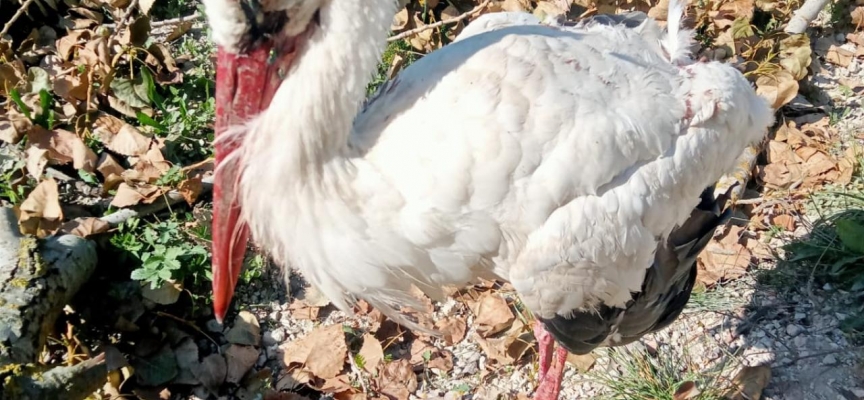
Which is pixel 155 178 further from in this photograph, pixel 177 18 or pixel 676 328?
pixel 676 328

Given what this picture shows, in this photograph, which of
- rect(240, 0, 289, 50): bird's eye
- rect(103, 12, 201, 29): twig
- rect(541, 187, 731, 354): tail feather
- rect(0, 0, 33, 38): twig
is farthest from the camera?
rect(103, 12, 201, 29): twig

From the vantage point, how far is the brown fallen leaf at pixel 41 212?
2531 millimetres

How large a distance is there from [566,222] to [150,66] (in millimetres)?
2165

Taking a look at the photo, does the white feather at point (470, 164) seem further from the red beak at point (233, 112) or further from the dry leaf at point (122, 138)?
the dry leaf at point (122, 138)

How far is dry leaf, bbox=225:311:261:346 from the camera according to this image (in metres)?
2.56

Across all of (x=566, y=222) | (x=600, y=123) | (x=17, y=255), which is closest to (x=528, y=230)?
(x=566, y=222)

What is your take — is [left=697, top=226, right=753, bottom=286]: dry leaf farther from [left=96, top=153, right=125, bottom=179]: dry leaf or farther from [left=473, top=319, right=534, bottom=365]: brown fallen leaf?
[left=96, top=153, right=125, bottom=179]: dry leaf

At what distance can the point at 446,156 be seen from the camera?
1.64 metres

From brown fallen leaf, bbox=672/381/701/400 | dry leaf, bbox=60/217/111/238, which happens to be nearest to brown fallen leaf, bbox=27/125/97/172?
dry leaf, bbox=60/217/111/238

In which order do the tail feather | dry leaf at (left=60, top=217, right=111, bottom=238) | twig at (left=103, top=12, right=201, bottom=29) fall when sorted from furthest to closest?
twig at (left=103, top=12, right=201, bottom=29) → dry leaf at (left=60, top=217, right=111, bottom=238) → the tail feather

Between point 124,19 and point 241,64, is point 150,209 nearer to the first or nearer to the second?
point 124,19

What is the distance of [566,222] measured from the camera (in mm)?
1700

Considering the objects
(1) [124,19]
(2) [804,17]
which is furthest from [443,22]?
(2) [804,17]

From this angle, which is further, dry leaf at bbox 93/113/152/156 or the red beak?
dry leaf at bbox 93/113/152/156
